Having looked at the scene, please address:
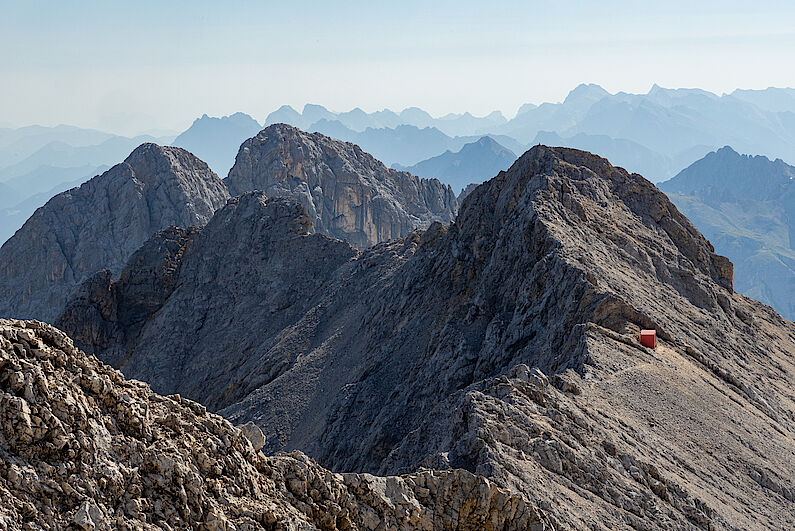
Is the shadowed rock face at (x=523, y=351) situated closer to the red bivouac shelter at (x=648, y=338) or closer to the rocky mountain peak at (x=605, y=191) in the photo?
the rocky mountain peak at (x=605, y=191)

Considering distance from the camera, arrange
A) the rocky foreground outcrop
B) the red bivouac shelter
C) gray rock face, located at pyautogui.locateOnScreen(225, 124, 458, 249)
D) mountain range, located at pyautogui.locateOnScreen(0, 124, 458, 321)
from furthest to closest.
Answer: gray rock face, located at pyautogui.locateOnScreen(225, 124, 458, 249) < mountain range, located at pyautogui.locateOnScreen(0, 124, 458, 321) < the red bivouac shelter < the rocky foreground outcrop

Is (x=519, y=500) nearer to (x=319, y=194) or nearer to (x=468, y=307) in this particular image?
(x=468, y=307)

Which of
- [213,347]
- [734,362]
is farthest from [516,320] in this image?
[213,347]

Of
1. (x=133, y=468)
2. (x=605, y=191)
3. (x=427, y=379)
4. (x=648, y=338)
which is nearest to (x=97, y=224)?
(x=605, y=191)

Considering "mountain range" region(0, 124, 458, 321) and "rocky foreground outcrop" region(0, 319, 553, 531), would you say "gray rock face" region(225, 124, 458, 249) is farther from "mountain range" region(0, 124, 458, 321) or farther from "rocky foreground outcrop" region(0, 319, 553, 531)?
"rocky foreground outcrop" region(0, 319, 553, 531)

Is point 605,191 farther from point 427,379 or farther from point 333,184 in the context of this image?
point 333,184

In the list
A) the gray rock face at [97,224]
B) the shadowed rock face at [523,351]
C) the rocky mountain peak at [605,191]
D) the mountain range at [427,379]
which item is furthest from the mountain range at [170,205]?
the rocky mountain peak at [605,191]

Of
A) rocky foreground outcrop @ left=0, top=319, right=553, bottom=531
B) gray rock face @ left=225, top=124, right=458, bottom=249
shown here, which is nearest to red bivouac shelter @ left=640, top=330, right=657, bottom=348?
rocky foreground outcrop @ left=0, top=319, right=553, bottom=531
